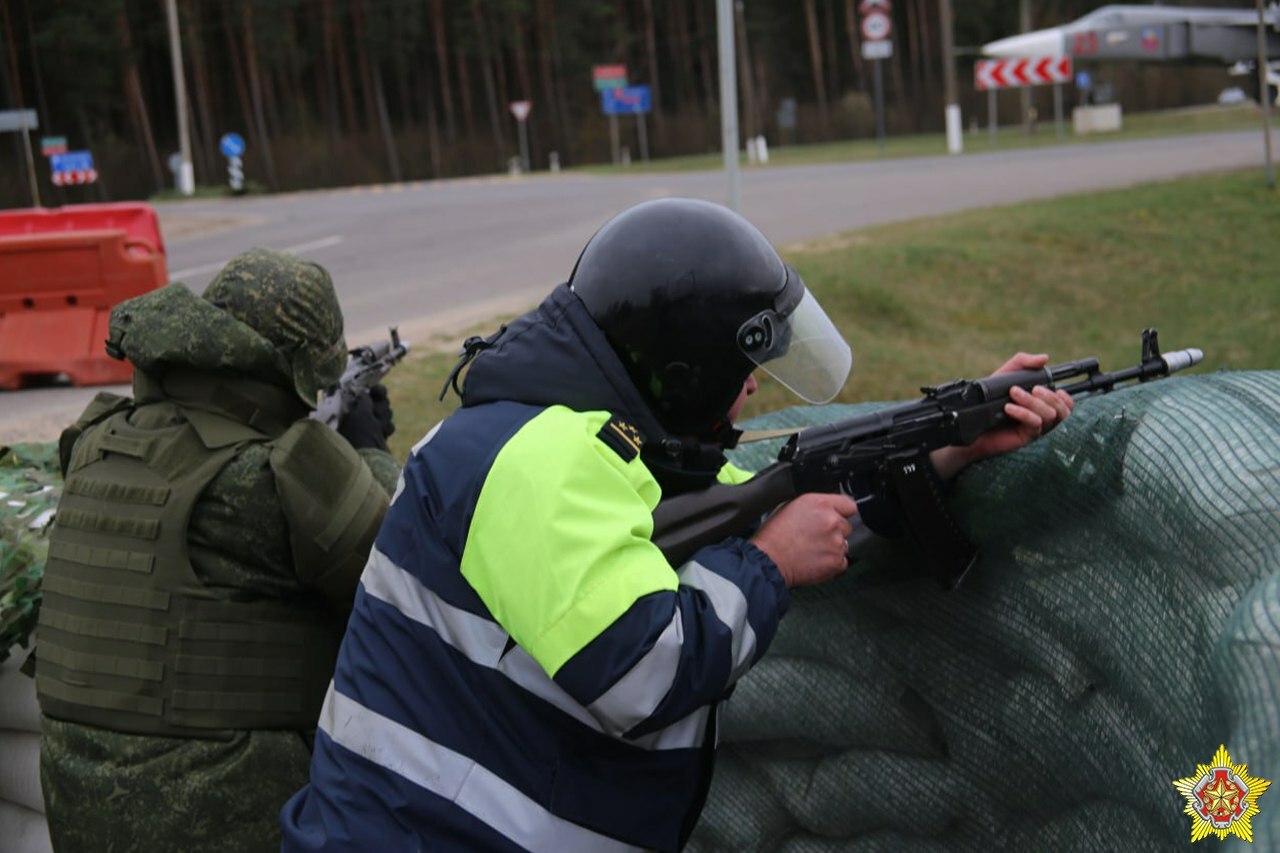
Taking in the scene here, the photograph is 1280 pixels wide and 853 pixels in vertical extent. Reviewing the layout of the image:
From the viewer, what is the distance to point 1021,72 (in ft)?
114

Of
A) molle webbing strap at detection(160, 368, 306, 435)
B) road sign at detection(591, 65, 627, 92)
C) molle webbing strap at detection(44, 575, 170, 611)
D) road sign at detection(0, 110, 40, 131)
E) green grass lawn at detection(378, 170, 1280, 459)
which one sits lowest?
green grass lawn at detection(378, 170, 1280, 459)

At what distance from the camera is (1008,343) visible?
11.2m

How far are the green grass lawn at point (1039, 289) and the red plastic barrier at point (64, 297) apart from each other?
2149 millimetres

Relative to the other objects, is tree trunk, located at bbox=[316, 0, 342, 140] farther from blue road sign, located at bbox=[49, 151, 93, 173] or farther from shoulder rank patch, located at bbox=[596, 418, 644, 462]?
shoulder rank patch, located at bbox=[596, 418, 644, 462]

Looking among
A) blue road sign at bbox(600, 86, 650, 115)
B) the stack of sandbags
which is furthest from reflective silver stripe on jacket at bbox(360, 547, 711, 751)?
blue road sign at bbox(600, 86, 650, 115)

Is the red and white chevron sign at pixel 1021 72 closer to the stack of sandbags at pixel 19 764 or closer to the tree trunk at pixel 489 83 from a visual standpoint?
the tree trunk at pixel 489 83

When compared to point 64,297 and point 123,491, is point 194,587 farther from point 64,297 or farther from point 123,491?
point 64,297

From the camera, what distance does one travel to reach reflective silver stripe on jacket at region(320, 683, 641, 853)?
81.6 inches

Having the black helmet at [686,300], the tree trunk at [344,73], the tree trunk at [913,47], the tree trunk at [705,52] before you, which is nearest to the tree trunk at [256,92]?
the tree trunk at [344,73]

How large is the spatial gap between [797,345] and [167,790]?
1.51 meters

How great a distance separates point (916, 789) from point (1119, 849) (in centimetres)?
59

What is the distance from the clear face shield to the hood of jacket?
0.23 m

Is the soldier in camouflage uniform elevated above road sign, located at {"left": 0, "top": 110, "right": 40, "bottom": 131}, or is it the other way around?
road sign, located at {"left": 0, "top": 110, "right": 40, "bottom": 131}

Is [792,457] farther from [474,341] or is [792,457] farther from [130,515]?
[130,515]
